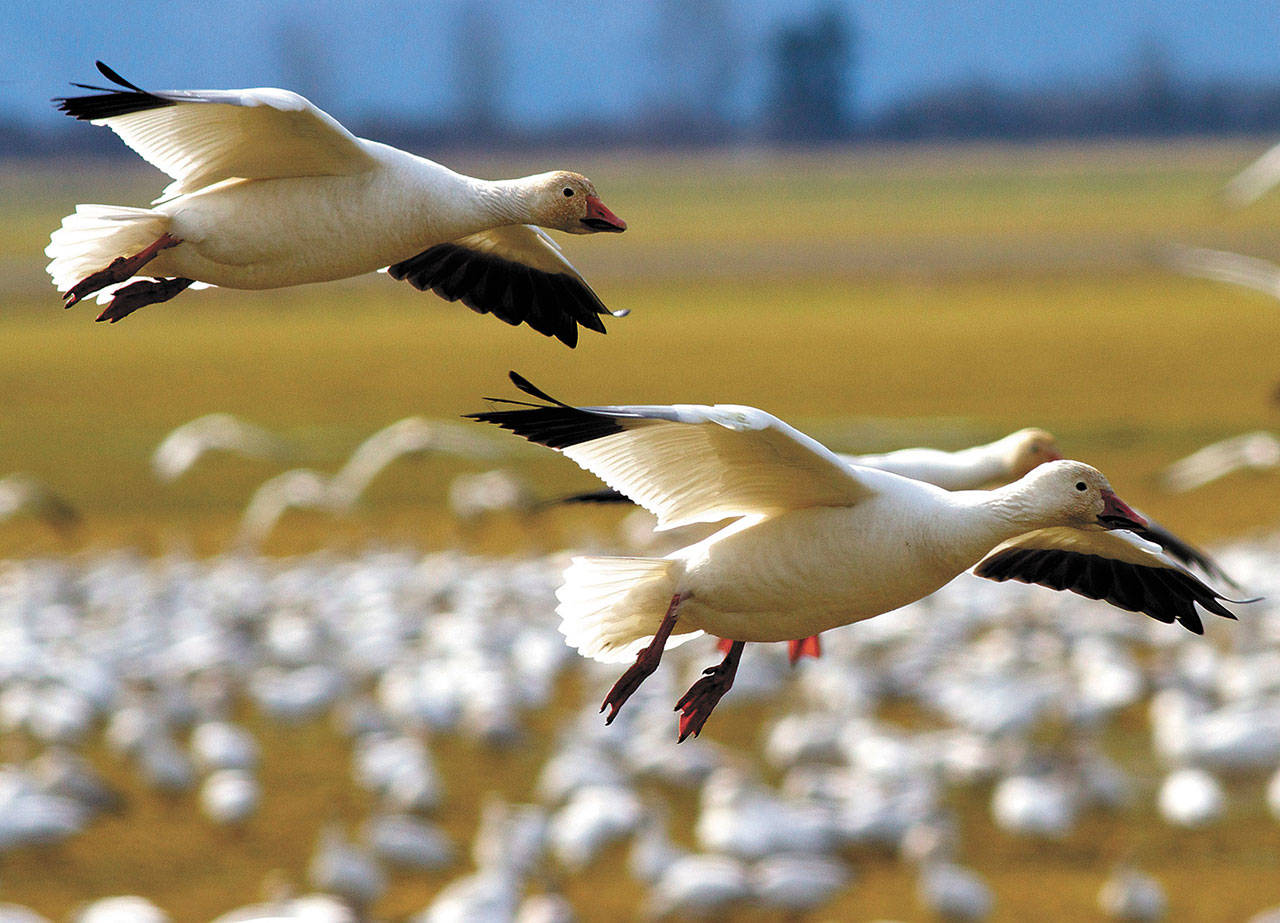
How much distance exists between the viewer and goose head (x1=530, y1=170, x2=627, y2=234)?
378cm

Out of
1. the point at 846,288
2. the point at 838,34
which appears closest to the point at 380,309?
the point at 846,288

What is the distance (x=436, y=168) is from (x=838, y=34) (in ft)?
502

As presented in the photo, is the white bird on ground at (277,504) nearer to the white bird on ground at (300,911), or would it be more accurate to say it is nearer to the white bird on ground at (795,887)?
the white bird on ground at (300,911)

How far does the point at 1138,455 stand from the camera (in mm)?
25578

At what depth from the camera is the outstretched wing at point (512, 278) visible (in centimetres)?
430

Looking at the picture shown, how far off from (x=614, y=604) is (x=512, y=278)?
2.94 ft

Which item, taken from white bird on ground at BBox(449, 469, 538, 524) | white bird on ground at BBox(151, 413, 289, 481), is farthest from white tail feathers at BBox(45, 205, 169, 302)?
white bird on ground at BBox(151, 413, 289, 481)

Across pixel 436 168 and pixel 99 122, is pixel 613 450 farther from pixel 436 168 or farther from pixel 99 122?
pixel 99 122

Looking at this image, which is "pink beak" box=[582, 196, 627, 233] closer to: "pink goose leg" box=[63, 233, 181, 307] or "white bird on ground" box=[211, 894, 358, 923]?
"pink goose leg" box=[63, 233, 181, 307]

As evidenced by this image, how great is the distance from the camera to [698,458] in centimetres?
364

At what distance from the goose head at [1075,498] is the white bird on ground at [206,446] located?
19702 mm

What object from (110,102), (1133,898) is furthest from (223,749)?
(110,102)

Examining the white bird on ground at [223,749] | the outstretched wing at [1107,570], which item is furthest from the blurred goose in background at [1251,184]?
the white bird on ground at [223,749]

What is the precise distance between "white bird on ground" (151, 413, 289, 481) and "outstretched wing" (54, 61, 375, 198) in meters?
19.1
